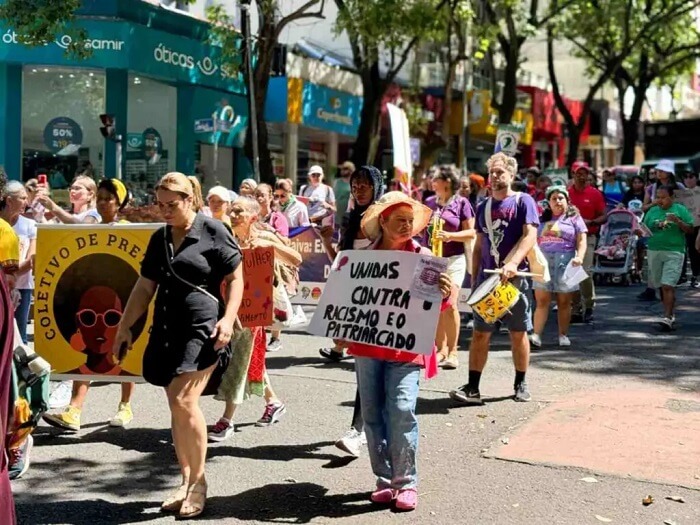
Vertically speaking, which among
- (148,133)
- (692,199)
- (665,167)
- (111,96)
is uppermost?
(111,96)

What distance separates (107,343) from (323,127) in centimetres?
2316

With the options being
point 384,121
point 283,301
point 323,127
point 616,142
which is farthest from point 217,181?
point 616,142

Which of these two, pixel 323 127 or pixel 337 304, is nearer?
pixel 337 304

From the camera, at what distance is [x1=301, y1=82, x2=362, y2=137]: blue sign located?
28.8 metres

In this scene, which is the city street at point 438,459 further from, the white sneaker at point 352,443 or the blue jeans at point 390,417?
the blue jeans at point 390,417

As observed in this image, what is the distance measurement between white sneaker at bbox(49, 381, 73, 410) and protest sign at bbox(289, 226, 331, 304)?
3963mm

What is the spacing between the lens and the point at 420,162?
94.8 ft

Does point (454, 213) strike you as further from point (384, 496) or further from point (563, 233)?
point (384, 496)

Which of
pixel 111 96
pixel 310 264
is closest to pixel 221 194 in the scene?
pixel 310 264

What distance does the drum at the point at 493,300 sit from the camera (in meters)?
7.89

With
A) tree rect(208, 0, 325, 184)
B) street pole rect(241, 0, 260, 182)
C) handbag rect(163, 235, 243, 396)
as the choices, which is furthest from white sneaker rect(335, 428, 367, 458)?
tree rect(208, 0, 325, 184)

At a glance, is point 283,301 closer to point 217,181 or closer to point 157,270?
point 157,270

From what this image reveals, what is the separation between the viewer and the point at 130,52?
73.5 ft

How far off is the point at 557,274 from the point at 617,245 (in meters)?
7.12
